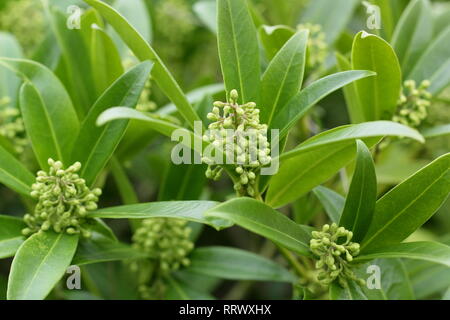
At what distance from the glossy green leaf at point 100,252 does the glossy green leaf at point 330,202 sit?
470 mm

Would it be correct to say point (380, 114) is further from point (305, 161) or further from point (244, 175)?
point (244, 175)

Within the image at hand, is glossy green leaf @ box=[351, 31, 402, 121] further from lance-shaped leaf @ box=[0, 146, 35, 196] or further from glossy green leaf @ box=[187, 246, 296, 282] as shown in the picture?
lance-shaped leaf @ box=[0, 146, 35, 196]

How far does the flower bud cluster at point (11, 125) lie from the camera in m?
1.64

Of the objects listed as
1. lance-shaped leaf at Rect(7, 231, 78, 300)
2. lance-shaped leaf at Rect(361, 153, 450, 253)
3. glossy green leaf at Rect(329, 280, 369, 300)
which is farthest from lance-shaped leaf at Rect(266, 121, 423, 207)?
lance-shaped leaf at Rect(7, 231, 78, 300)

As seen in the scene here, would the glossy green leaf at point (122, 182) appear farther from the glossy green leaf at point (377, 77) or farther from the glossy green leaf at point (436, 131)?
the glossy green leaf at point (436, 131)

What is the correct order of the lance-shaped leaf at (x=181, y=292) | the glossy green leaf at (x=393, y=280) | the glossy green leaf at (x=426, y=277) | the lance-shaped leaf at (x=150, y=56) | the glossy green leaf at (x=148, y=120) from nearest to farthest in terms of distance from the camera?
1. the glossy green leaf at (x=148, y=120)
2. the lance-shaped leaf at (x=150, y=56)
3. the glossy green leaf at (x=393, y=280)
4. the lance-shaped leaf at (x=181, y=292)
5. the glossy green leaf at (x=426, y=277)

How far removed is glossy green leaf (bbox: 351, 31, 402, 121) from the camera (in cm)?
133

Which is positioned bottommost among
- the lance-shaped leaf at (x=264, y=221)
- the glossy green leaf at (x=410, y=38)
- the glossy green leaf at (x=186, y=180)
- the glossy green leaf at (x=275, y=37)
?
the lance-shaped leaf at (x=264, y=221)

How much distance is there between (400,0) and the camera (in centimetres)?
240

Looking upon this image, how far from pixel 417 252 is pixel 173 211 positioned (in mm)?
478

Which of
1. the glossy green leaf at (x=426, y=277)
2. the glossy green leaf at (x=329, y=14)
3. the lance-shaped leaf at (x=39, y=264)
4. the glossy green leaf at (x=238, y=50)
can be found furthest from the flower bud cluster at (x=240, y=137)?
the glossy green leaf at (x=329, y=14)

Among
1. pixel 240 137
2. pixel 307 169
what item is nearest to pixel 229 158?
pixel 240 137

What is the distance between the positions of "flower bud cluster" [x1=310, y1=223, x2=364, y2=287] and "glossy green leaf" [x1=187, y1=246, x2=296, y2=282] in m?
0.36
